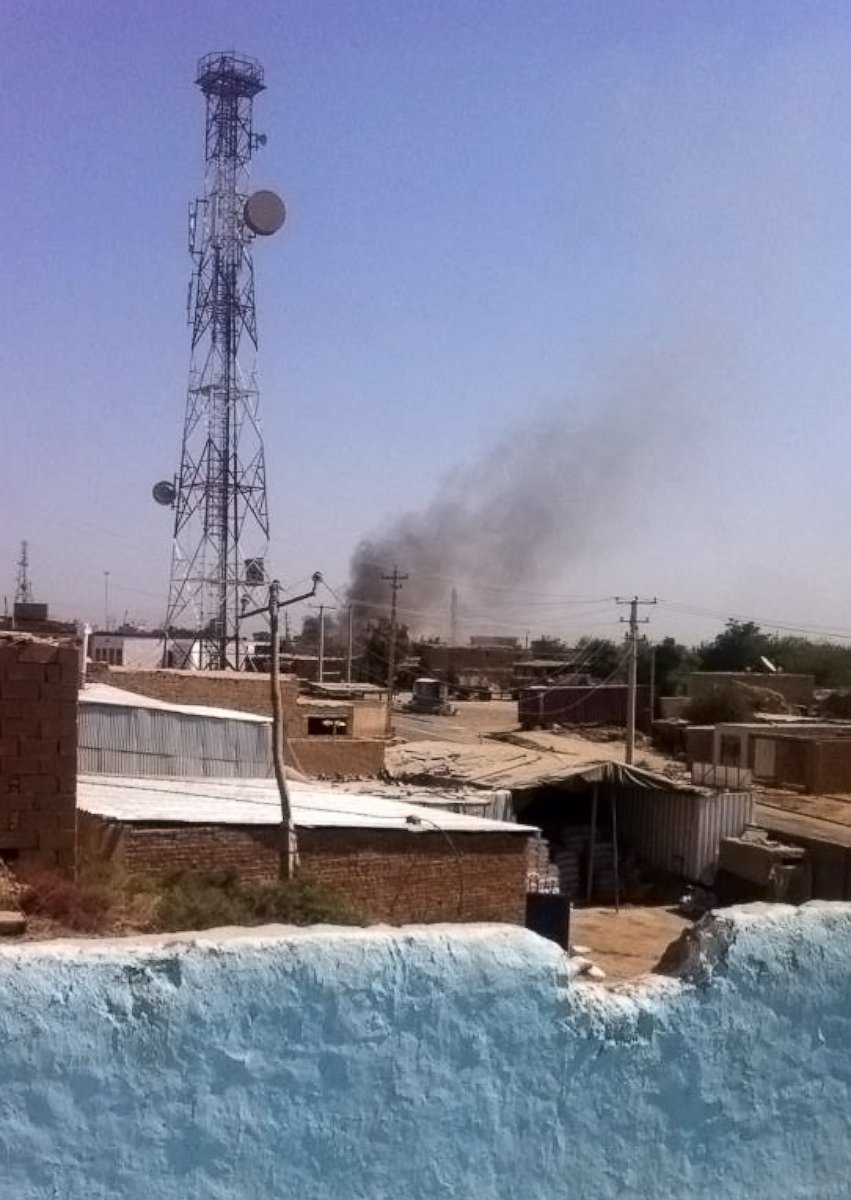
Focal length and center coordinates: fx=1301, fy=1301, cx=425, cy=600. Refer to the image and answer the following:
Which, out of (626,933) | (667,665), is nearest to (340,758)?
(626,933)

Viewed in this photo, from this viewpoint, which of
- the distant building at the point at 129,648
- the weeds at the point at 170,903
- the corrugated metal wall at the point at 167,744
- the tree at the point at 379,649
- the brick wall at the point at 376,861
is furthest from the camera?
the tree at the point at 379,649

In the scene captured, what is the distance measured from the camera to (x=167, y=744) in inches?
688

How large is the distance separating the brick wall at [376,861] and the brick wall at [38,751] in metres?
2.96

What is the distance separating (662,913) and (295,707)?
827cm

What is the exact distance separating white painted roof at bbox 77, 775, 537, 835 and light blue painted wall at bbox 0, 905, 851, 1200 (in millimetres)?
9676

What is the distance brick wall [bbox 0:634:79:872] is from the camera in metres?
8.25

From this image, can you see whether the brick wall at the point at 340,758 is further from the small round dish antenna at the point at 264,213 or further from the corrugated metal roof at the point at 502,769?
the small round dish antenna at the point at 264,213

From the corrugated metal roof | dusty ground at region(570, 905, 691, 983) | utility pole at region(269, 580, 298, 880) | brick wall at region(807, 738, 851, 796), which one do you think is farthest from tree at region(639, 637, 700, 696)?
utility pole at region(269, 580, 298, 880)

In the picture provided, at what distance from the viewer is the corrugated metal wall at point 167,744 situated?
1667 centimetres

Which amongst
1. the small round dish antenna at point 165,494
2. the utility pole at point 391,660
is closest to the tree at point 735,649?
the utility pole at point 391,660

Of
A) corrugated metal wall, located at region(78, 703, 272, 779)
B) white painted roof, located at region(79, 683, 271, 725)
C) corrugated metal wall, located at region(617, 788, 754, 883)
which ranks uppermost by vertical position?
white painted roof, located at region(79, 683, 271, 725)

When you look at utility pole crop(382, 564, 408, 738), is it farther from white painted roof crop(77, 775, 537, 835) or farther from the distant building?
white painted roof crop(77, 775, 537, 835)

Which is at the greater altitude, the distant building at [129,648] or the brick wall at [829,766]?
the distant building at [129,648]

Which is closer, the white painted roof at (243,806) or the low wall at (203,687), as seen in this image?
the white painted roof at (243,806)
